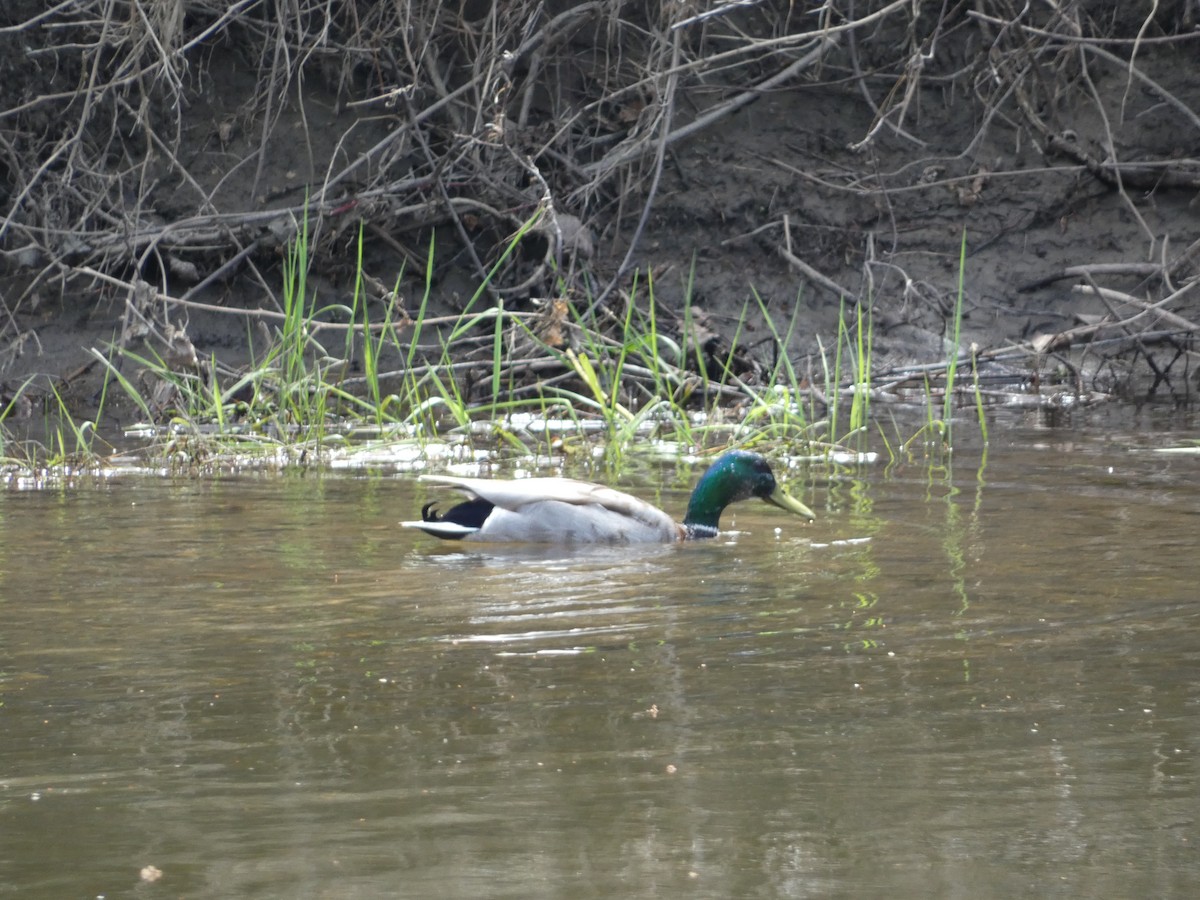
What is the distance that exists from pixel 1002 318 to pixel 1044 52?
77.7 inches

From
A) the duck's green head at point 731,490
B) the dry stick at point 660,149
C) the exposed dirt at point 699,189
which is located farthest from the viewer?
the exposed dirt at point 699,189

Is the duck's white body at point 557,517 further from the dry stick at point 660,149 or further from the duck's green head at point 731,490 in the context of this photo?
the dry stick at point 660,149

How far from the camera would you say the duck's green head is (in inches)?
263

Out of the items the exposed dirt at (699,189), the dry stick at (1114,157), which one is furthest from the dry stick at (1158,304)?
the dry stick at (1114,157)

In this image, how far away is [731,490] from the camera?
22.1ft

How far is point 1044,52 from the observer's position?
1260cm

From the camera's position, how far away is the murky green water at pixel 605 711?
297 cm

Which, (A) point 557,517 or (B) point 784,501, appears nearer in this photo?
(A) point 557,517

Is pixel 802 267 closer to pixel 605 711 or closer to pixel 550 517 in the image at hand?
pixel 550 517

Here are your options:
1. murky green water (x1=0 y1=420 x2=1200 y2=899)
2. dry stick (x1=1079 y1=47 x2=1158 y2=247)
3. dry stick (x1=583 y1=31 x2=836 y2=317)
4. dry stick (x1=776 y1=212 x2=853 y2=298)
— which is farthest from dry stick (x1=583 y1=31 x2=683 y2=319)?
murky green water (x1=0 y1=420 x2=1200 y2=899)

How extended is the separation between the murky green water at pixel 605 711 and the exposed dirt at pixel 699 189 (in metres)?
4.97

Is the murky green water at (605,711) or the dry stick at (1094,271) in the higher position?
the dry stick at (1094,271)

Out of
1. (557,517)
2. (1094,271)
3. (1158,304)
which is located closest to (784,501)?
(557,517)

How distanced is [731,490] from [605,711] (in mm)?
2897
